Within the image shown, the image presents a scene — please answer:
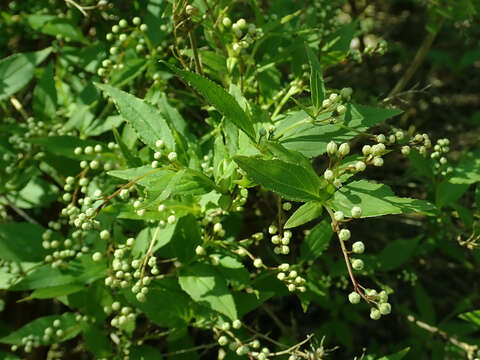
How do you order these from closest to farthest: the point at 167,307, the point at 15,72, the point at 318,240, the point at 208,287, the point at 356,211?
the point at 356,211
the point at 208,287
the point at 167,307
the point at 318,240
the point at 15,72

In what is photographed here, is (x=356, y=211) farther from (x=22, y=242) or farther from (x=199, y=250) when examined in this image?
(x=22, y=242)

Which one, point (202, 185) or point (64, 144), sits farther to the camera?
point (64, 144)

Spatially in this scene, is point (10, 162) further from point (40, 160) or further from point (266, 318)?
point (266, 318)

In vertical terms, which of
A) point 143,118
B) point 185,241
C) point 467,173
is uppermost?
point 143,118

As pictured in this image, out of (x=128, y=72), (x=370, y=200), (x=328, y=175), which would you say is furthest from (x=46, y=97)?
(x=370, y=200)

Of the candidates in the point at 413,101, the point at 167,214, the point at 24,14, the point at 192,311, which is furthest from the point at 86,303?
the point at 413,101

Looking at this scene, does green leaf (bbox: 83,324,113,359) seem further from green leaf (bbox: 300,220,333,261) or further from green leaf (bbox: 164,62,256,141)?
green leaf (bbox: 164,62,256,141)

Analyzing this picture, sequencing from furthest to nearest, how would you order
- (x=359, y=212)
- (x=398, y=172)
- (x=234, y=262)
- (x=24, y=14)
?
(x=398, y=172)
(x=24, y=14)
(x=234, y=262)
(x=359, y=212)
